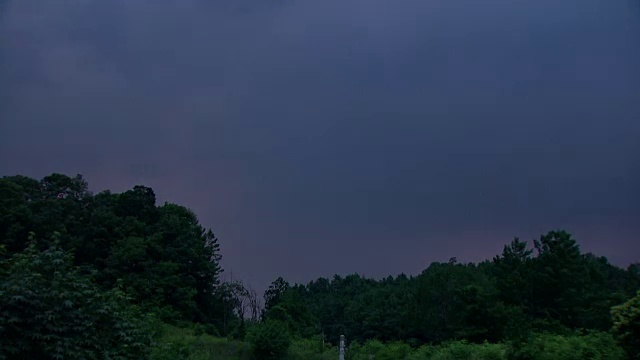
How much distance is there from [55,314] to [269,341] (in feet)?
61.5

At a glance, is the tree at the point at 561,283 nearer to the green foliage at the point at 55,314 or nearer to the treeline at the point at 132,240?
the treeline at the point at 132,240

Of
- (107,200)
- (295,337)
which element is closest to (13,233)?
(107,200)

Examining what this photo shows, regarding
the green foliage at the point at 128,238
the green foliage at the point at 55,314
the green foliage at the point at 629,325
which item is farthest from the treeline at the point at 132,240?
the green foliage at the point at 629,325

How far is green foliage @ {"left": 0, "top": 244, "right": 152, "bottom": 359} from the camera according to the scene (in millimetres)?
8922

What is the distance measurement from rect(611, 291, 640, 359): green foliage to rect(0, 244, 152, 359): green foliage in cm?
970

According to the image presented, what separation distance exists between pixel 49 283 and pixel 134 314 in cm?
336

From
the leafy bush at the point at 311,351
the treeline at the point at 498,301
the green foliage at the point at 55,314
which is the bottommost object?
the green foliage at the point at 55,314

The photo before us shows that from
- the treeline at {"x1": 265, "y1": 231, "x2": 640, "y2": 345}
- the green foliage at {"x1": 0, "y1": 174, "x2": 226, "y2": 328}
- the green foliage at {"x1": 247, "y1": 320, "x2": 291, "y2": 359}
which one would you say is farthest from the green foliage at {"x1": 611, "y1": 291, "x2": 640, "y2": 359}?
the green foliage at {"x1": 0, "y1": 174, "x2": 226, "y2": 328}

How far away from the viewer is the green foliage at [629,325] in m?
11.1

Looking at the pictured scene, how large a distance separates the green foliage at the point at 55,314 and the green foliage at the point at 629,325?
31.8ft

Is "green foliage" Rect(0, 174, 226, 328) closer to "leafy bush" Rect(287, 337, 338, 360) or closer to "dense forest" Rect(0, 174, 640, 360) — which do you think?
"dense forest" Rect(0, 174, 640, 360)

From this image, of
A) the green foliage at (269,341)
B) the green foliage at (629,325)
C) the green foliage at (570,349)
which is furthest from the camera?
the green foliage at (269,341)

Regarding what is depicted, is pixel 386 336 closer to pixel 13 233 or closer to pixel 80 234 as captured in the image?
pixel 80 234

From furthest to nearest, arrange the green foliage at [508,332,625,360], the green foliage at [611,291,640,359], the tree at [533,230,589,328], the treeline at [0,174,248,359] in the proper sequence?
the treeline at [0,174,248,359] → the tree at [533,230,589,328] → the green foliage at [508,332,625,360] → the green foliage at [611,291,640,359]
